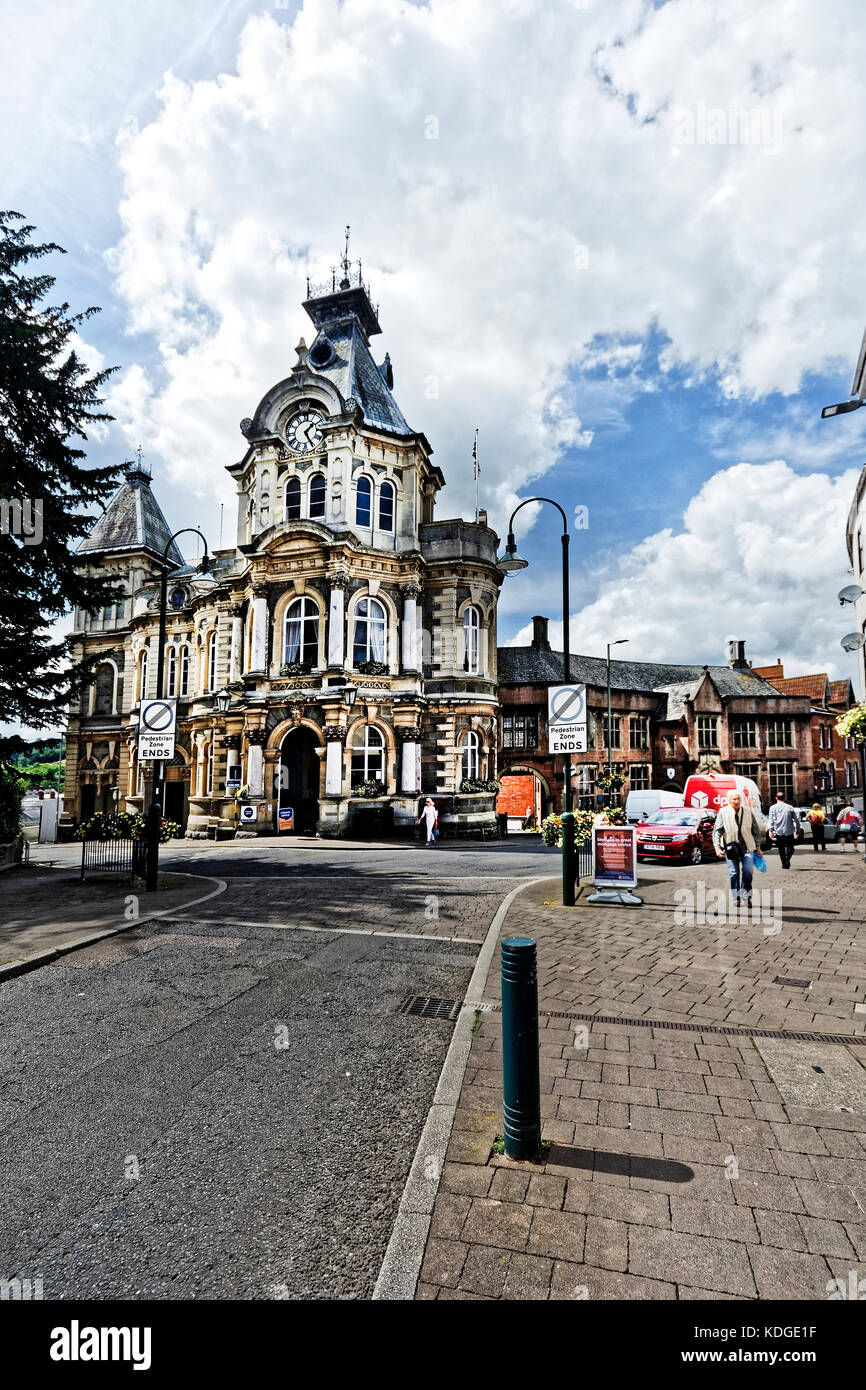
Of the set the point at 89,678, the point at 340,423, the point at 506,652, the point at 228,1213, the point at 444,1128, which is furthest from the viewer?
the point at 506,652

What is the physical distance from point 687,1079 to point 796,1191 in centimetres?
126

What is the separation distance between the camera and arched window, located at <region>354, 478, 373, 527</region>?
29.8 m

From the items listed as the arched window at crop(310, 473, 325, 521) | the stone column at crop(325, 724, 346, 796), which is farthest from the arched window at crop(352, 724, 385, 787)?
the arched window at crop(310, 473, 325, 521)

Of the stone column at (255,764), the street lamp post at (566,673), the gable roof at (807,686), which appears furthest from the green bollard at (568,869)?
the gable roof at (807,686)

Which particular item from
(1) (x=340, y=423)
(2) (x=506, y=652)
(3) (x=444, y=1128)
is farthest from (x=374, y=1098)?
(2) (x=506, y=652)

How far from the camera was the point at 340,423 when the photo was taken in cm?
2925

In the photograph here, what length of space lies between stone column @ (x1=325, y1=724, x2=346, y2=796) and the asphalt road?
17829 millimetres

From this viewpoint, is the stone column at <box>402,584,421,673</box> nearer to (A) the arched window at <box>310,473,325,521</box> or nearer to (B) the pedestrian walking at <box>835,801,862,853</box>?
(A) the arched window at <box>310,473,325,521</box>

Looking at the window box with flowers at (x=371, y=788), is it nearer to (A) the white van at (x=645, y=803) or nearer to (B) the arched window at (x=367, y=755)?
(B) the arched window at (x=367, y=755)

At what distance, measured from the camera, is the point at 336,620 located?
27594 millimetres

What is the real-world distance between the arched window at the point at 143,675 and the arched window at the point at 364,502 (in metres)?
17.0

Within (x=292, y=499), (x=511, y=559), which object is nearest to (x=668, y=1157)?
(x=511, y=559)

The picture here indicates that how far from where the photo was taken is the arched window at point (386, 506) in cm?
3038
